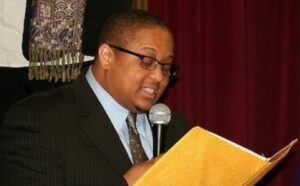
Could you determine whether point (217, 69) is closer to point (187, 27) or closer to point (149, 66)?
point (187, 27)

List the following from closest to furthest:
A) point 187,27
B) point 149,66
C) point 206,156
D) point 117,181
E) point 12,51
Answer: point 206,156 < point 117,181 < point 149,66 < point 12,51 < point 187,27

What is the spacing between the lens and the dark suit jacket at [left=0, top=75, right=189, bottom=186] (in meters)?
1.75

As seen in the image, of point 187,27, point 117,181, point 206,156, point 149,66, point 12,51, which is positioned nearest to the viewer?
point 206,156

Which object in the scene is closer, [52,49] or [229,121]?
[52,49]

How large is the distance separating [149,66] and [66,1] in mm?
741

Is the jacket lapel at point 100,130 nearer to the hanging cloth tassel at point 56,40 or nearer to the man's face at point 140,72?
the man's face at point 140,72

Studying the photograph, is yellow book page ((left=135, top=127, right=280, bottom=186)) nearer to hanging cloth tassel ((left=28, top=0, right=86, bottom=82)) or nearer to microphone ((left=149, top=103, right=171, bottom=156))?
microphone ((left=149, top=103, right=171, bottom=156))

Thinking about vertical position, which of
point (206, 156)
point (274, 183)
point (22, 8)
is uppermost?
point (22, 8)

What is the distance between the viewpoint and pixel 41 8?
247 cm

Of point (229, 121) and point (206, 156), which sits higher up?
point (206, 156)

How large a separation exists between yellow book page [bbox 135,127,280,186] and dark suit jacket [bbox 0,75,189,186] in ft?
1.02

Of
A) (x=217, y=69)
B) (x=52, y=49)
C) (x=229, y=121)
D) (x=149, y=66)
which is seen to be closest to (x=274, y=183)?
(x=229, y=121)

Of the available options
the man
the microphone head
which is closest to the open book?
the man

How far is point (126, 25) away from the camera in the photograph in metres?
2.13
